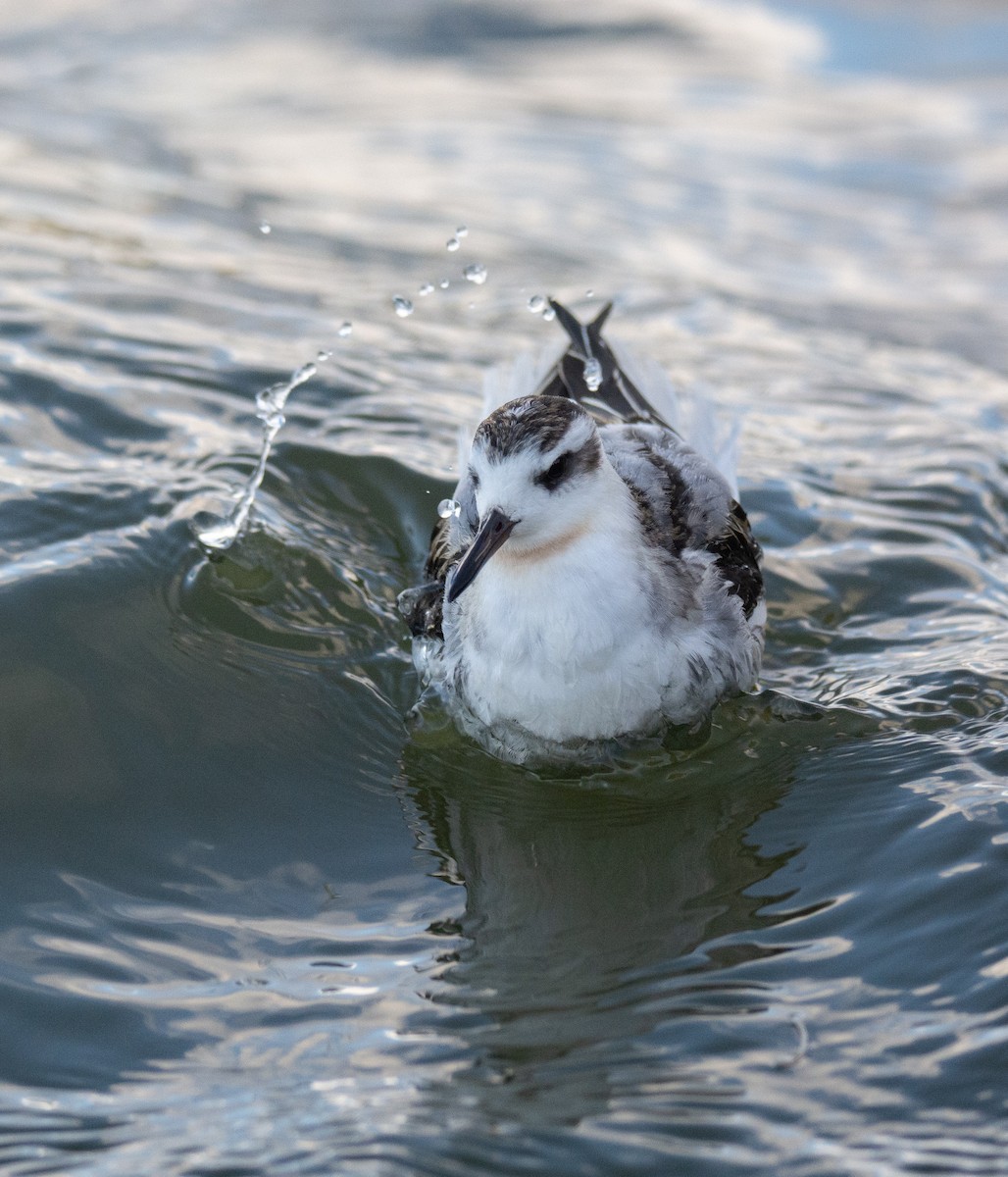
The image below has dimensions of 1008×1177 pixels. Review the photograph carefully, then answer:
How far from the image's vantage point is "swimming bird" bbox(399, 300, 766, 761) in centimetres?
519

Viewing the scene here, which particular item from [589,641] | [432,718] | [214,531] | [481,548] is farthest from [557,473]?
[214,531]

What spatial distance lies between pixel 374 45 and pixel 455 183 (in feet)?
12.5

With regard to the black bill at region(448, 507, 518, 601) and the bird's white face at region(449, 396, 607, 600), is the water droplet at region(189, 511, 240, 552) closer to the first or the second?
the bird's white face at region(449, 396, 607, 600)

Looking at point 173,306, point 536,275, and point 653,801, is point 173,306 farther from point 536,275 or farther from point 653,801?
point 653,801

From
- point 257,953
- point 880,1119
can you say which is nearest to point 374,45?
point 257,953

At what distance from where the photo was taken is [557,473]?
5230mm

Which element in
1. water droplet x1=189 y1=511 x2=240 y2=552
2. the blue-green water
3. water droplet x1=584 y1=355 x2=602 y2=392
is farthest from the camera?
water droplet x1=584 y1=355 x2=602 y2=392

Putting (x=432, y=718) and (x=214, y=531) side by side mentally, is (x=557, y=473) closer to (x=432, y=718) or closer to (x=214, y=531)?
(x=432, y=718)

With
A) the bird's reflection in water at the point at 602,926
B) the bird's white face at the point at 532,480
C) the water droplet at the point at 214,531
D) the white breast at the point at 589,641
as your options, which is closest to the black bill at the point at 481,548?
the bird's white face at the point at 532,480

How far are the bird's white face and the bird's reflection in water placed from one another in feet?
3.09

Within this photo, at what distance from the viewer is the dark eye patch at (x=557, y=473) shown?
17.0ft

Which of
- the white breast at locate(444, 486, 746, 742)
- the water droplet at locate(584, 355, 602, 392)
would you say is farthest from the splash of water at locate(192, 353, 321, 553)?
the white breast at locate(444, 486, 746, 742)

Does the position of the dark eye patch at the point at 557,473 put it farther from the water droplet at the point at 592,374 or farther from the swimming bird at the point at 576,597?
the water droplet at the point at 592,374

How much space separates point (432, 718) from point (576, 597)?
41.1 inches
